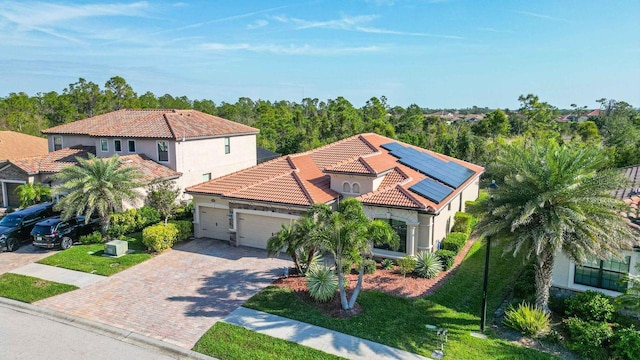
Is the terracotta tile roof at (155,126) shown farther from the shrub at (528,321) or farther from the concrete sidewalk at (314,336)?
the shrub at (528,321)

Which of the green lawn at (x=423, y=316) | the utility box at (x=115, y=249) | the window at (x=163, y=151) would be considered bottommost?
the green lawn at (x=423, y=316)

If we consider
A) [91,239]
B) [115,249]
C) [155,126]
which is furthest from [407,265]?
[155,126]

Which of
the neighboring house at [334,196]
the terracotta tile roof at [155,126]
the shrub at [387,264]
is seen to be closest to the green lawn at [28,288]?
the neighboring house at [334,196]

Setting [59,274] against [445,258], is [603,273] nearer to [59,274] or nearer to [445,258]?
[445,258]

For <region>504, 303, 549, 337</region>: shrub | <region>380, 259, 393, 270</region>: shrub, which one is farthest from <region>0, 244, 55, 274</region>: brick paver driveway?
<region>504, 303, 549, 337</region>: shrub

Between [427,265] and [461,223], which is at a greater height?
[461,223]

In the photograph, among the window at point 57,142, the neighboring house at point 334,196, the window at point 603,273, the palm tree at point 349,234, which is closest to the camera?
the palm tree at point 349,234
